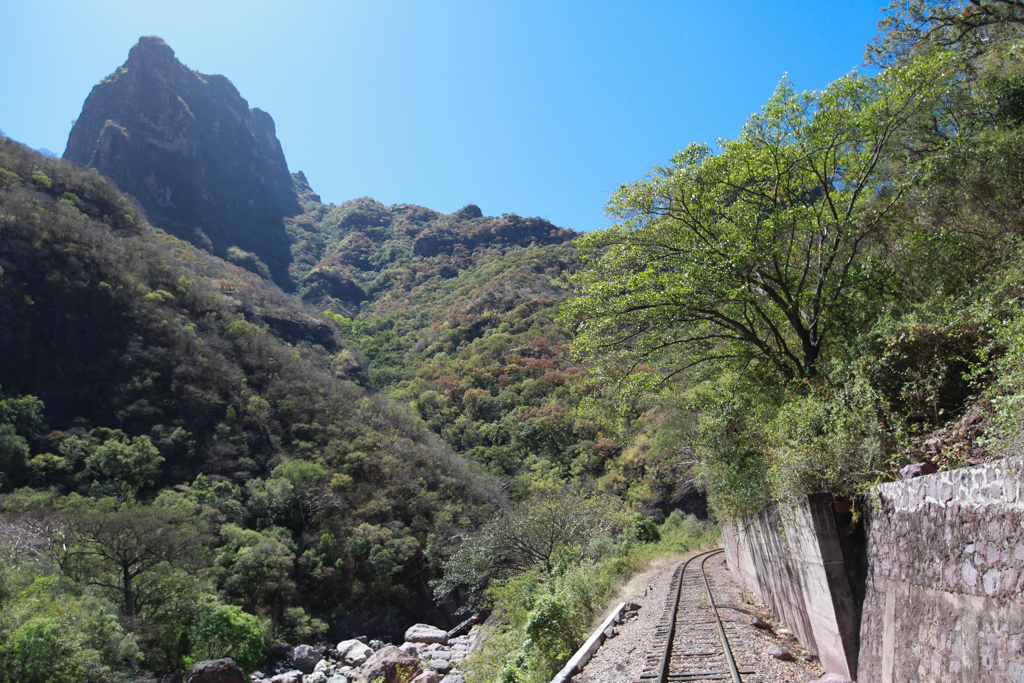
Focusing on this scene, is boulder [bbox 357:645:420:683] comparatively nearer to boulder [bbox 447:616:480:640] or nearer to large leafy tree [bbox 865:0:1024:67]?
boulder [bbox 447:616:480:640]

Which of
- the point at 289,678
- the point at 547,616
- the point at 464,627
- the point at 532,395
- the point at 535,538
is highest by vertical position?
the point at 532,395

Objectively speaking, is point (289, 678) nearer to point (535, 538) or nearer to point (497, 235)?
point (535, 538)

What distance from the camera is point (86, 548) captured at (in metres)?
25.8

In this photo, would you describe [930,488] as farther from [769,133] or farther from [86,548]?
[86,548]

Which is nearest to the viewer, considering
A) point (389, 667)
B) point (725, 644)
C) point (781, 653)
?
point (781, 653)

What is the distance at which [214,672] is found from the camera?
2036 centimetres

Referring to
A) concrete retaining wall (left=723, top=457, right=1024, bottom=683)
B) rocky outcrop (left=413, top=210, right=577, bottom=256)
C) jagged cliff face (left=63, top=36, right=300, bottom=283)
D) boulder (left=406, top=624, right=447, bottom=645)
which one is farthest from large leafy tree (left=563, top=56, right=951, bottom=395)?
rocky outcrop (left=413, top=210, right=577, bottom=256)

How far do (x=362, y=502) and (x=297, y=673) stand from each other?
70.1 feet

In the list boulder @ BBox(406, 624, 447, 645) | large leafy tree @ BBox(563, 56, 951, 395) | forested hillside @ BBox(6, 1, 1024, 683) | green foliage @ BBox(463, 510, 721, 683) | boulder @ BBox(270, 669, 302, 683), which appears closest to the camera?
forested hillside @ BBox(6, 1, 1024, 683)

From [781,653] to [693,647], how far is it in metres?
1.30

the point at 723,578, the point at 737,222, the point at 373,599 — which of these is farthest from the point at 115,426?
the point at 737,222

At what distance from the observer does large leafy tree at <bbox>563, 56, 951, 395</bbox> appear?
8.24 m

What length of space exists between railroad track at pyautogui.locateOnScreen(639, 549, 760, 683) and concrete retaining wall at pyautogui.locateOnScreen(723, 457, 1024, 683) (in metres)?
1.18

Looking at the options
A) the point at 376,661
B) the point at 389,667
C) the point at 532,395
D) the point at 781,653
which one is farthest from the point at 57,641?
the point at 532,395
